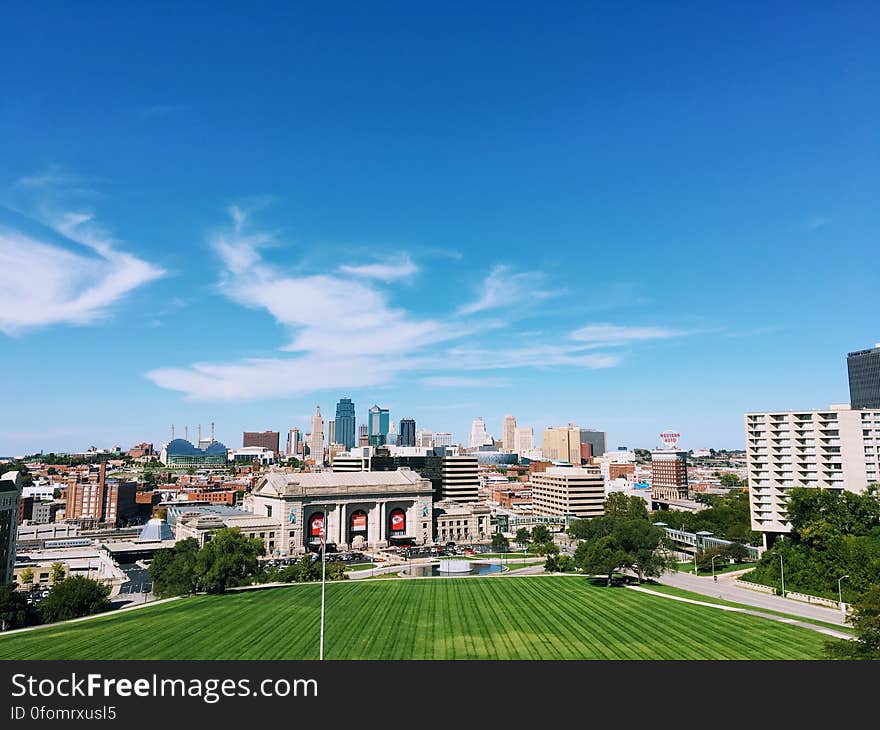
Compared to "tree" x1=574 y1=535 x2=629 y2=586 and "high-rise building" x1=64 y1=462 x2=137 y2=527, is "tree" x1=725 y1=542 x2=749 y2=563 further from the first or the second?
"high-rise building" x1=64 y1=462 x2=137 y2=527

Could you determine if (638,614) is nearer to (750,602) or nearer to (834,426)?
(750,602)

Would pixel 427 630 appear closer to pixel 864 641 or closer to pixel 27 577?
pixel 864 641

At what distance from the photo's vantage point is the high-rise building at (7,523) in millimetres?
80938

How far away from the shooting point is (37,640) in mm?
52312

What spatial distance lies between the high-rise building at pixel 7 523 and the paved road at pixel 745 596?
3502 inches

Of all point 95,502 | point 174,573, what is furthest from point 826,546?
point 95,502

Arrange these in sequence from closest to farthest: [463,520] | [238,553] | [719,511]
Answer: [238,553] → [719,511] → [463,520]

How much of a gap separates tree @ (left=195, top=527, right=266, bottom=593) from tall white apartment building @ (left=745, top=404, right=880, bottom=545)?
261 ft

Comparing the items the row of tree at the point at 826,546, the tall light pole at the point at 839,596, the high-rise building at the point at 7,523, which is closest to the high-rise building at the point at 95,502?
the high-rise building at the point at 7,523

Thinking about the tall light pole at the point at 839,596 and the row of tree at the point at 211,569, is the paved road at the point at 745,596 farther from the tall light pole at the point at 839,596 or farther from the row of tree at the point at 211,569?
the row of tree at the point at 211,569
